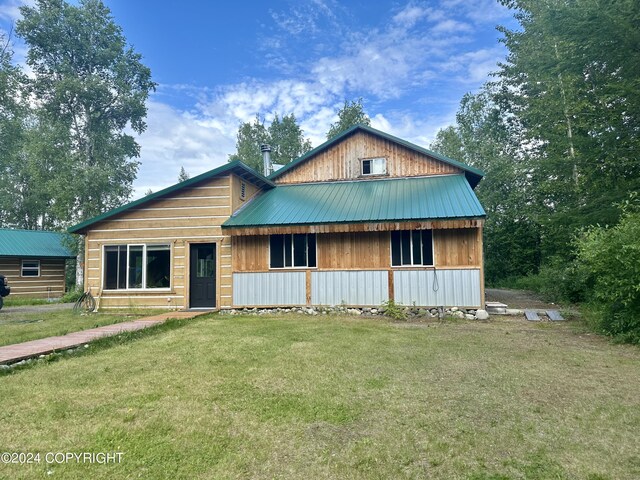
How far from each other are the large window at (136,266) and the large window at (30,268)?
504 inches

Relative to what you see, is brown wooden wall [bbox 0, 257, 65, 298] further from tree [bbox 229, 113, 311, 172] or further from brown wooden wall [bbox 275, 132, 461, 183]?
tree [bbox 229, 113, 311, 172]

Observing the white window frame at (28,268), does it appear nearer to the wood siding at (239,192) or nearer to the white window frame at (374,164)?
the wood siding at (239,192)

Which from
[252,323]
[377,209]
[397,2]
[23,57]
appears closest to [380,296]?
[377,209]

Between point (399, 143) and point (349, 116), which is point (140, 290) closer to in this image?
point (399, 143)

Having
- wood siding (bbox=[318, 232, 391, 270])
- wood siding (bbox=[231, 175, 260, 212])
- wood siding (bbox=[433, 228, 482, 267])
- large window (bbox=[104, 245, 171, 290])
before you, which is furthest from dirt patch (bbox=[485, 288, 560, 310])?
large window (bbox=[104, 245, 171, 290])

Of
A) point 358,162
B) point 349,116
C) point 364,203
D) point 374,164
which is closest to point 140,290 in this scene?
point 364,203

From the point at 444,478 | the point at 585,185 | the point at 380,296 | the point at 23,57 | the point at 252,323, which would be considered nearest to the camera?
the point at 444,478

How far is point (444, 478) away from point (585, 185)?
1624 cm

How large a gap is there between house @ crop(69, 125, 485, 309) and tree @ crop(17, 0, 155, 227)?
444 inches

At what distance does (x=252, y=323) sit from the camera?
10.5 metres

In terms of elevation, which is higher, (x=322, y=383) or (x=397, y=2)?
(x=397, y=2)

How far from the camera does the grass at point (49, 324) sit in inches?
339

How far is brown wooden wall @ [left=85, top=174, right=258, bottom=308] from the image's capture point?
13.0 m

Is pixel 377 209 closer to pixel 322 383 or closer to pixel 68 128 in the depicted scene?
pixel 322 383
